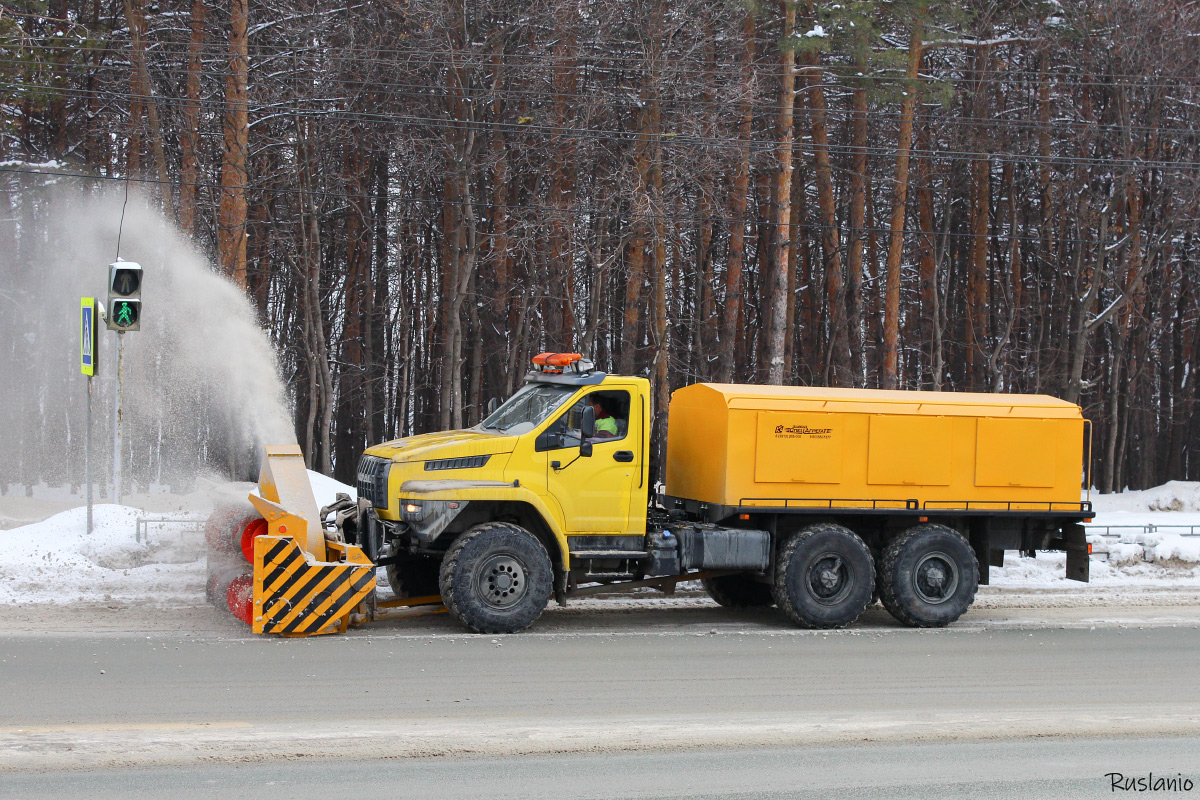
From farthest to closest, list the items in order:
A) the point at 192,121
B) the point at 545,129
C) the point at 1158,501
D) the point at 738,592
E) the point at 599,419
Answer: the point at 1158,501 < the point at 545,129 < the point at 192,121 < the point at 738,592 < the point at 599,419

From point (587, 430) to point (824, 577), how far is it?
10.3 feet

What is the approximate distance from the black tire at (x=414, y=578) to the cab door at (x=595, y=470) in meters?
1.96

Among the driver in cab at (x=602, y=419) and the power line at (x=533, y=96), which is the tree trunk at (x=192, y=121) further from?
the driver in cab at (x=602, y=419)

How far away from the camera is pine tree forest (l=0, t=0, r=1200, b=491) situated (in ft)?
77.6

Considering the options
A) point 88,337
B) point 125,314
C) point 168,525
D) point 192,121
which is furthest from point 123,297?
point 192,121

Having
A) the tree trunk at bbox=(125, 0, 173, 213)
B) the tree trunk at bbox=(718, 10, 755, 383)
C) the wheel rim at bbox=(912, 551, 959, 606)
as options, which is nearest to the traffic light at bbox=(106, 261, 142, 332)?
the tree trunk at bbox=(125, 0, 173, 213)

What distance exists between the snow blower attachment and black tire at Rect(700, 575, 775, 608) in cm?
428

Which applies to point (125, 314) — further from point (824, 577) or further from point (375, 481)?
point (824, 577)

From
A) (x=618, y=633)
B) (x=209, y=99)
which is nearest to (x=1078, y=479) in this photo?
(x=618, y=633)

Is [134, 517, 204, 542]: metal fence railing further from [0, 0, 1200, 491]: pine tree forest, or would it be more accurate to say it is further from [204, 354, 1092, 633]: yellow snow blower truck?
[0, 0, 1200, 491]: pine tree forest

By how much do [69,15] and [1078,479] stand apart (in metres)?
23.7

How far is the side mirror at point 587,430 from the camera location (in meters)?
11.2

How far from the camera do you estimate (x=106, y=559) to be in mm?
13000

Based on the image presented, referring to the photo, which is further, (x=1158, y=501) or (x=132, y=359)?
(x=1158, y=501)
